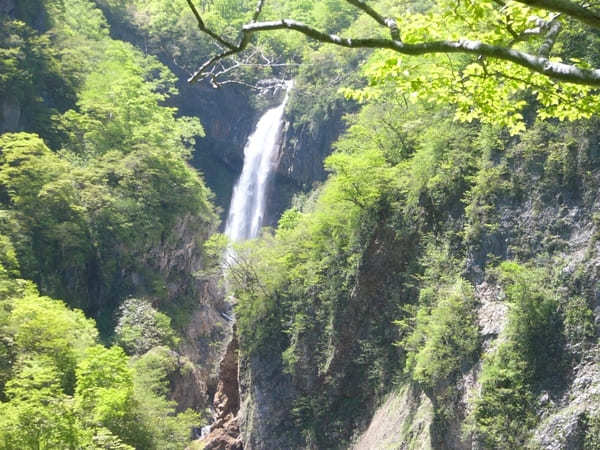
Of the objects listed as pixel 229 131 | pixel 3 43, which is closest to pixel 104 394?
pixel 3 43

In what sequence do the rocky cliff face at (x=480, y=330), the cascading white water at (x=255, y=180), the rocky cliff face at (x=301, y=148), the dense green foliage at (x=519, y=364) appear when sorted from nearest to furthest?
1. the rocky cliff face at (x=480, y=330)
2. the dense green foliage at (x=519, y=364)
3. the rocky cliff face at (x=301, y=148)
4. the cascading white water at (x=255, y=180)

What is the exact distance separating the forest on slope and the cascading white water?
788 cm

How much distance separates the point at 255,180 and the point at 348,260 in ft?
105

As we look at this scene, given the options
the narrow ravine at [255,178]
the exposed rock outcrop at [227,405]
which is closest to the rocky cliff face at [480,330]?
the exposed rock outcrop at [227,405]

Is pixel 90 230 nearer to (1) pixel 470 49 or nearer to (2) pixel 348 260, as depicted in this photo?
(2) pixel 348 260

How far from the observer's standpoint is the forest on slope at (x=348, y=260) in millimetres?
→ 11422

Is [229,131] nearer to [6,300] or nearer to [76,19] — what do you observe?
[76,19]

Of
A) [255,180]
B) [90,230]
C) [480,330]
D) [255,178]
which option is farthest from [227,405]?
[255,178]

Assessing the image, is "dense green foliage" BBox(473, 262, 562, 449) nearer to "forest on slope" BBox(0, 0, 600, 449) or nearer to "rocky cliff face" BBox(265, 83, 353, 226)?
"forest on slope" BBox(0, 0, 600, 449)

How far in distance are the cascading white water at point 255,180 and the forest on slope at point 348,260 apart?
788 centimetres

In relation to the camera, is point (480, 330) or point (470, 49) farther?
point (480, 330)

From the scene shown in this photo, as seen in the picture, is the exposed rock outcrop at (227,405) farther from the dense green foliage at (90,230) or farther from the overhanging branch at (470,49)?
the overhanging branch at (470,49)

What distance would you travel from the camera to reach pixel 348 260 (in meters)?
20.0

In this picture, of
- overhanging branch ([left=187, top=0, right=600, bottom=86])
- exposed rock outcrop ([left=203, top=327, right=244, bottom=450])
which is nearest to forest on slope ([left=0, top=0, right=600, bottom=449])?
exposed rock outcrop ([left=203, top=327, right=244, bottom=450])
